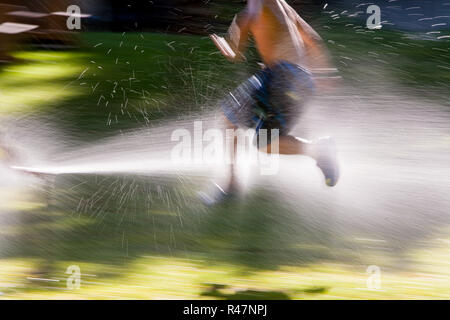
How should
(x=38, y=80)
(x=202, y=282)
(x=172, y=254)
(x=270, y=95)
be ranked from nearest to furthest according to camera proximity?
(x=202, y=282) < (x=172, y=254) < (x=270, y=95) < (x=38, y=80)

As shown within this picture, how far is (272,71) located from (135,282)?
127cm

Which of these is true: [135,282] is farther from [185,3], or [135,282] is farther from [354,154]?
[185,3]

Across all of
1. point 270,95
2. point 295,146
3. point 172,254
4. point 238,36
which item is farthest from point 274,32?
point 172,254

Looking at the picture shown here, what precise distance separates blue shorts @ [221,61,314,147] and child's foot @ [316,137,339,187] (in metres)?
0.24

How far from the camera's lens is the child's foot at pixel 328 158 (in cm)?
353

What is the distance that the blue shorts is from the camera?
3.33 m

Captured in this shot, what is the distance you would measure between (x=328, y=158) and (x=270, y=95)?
0.47 metres

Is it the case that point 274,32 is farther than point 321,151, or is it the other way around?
point 321,151

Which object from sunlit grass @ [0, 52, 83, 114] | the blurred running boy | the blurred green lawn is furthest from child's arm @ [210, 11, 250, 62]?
sunlit grass @ [0, 52, 83, 114]

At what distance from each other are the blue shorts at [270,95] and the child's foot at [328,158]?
0.24 m

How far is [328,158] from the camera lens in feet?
11.6

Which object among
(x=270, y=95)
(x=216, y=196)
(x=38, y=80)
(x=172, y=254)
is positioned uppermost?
(x=38, y=80)

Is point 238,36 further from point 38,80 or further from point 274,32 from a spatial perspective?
point 38,80
